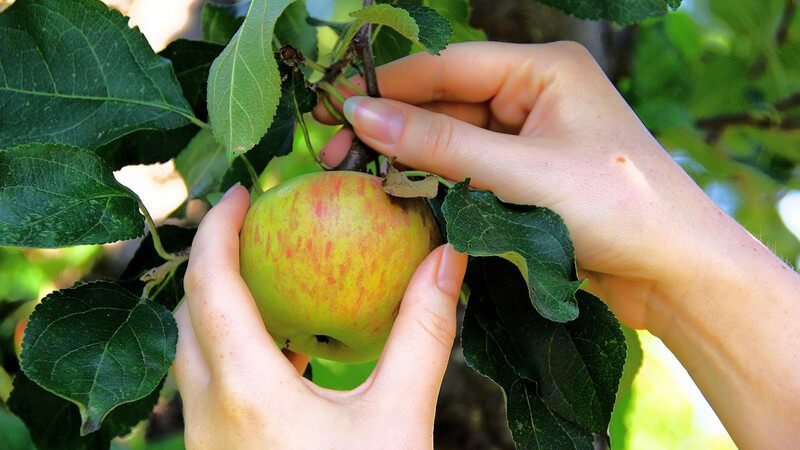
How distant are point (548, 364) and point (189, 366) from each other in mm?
341

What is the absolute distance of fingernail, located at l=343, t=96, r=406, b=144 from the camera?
84 cm

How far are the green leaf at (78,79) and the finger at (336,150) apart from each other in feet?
0.54

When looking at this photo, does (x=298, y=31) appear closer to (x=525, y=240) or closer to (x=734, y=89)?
(x=525, y=240)

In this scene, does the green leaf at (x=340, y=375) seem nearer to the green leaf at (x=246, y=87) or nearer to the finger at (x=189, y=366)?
the finger at (x=189, y=366)

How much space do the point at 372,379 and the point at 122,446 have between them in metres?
1.62

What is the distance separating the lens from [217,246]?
760 mm

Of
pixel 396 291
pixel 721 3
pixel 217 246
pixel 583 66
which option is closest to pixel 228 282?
pixel 217 246

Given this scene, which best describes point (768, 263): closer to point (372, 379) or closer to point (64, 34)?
point (372, 379)

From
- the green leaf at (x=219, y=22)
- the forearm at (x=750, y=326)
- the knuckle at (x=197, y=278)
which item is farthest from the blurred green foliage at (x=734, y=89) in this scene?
the knuckle at (x=197, y=278)

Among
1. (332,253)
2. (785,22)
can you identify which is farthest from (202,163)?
(785,22)

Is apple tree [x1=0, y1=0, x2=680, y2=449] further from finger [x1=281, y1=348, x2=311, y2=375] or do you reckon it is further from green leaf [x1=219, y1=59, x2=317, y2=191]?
finger [x1=281, y1=348, x2=311, y2=375]

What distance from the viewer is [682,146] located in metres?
1.53

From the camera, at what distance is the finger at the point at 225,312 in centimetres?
67

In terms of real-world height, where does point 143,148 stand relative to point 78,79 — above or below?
below
